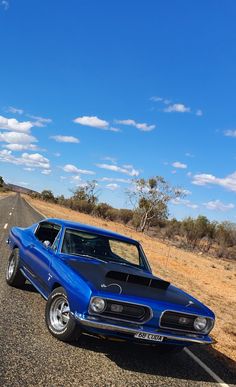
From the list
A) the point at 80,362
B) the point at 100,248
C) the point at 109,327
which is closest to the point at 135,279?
the point at 109,327

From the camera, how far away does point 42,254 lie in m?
6.91

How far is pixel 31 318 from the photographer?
21.3 ft

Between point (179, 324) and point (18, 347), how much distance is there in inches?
76.8

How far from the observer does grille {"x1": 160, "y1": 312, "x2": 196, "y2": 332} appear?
5.38m

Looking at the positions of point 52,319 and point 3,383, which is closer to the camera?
point 3,383

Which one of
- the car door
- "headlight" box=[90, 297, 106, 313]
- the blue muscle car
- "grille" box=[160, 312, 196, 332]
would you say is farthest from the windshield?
"grille" box=[160, 312, 196, 332]

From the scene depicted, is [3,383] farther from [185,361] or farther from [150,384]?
[185,361]

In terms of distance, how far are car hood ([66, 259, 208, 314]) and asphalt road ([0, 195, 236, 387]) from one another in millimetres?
850

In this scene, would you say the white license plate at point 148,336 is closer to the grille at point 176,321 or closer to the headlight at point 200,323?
the grille at point 176,321

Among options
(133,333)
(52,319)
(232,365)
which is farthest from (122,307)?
(232,365)

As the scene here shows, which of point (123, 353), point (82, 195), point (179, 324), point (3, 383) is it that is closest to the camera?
point (3, 383)

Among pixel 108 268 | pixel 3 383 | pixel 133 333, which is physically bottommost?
pixel 3 383

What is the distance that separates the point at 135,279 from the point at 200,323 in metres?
0.99

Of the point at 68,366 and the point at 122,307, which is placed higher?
the point at 122,307
